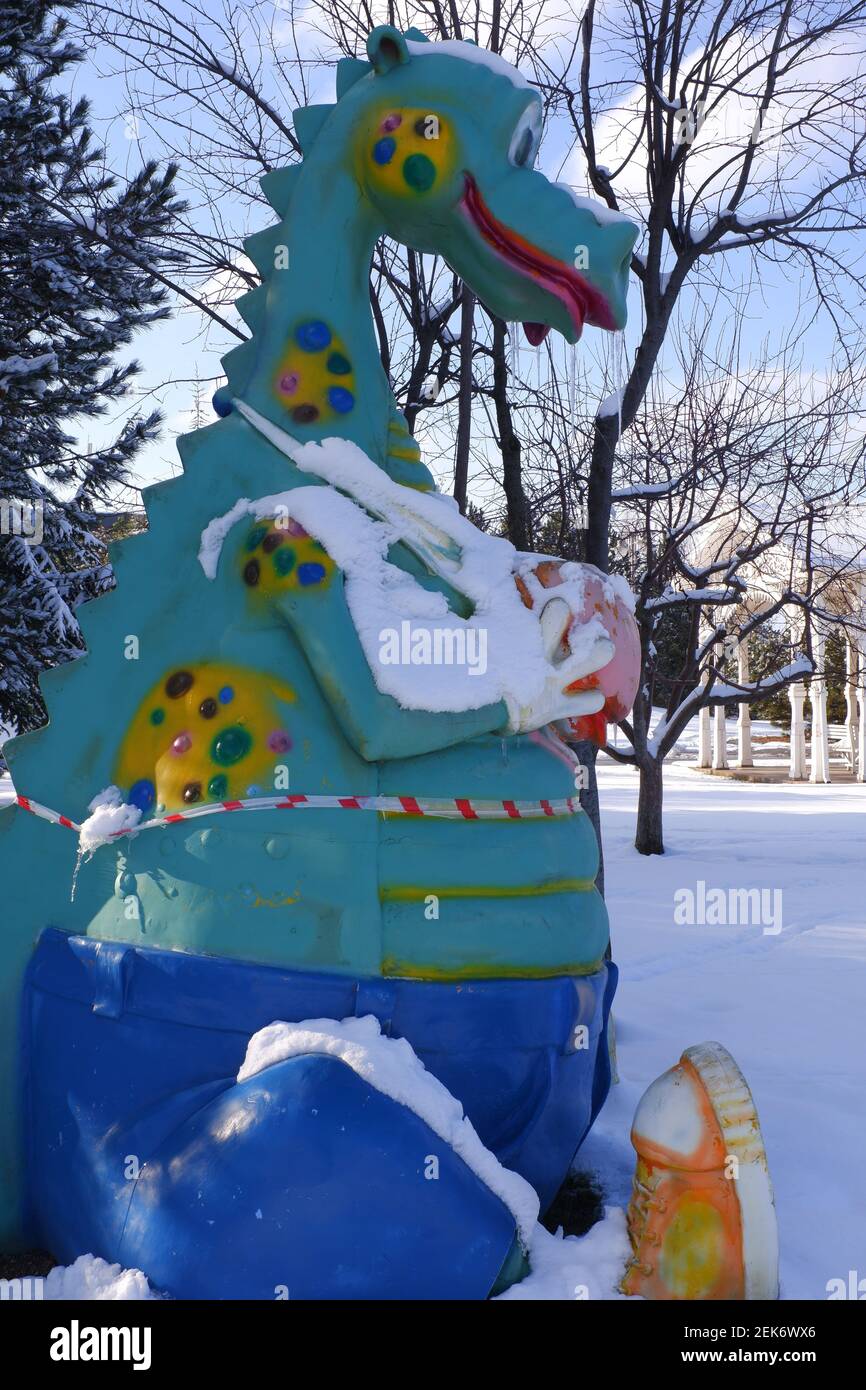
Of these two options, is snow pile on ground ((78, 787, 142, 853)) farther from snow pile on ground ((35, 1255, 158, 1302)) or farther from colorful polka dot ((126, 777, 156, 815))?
snow pile on ground ((35, 1255, 158, 1302))

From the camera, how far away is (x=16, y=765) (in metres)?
2.50

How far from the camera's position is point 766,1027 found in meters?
4.55

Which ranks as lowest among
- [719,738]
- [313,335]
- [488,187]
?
[719,738]

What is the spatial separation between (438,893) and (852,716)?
24.4 meters

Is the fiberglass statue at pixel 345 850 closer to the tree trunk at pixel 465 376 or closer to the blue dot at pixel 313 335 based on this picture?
the blue dot at pixel 313 335

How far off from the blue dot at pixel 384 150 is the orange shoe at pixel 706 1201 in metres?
1.96

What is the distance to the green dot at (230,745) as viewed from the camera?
2242 millimetres

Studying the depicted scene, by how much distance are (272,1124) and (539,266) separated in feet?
5.74

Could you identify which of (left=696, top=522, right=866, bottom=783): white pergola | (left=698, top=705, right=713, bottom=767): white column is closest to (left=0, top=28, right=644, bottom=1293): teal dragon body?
(left=696, top=522, right=866, bottom=783): white pergola

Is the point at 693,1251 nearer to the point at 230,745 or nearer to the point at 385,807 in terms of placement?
the point at 385,807

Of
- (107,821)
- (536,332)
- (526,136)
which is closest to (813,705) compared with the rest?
(536,332)

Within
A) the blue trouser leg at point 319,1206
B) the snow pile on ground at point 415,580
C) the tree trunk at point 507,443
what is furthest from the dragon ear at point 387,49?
the tree trunk at point 507,443

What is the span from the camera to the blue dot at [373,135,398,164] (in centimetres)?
253
